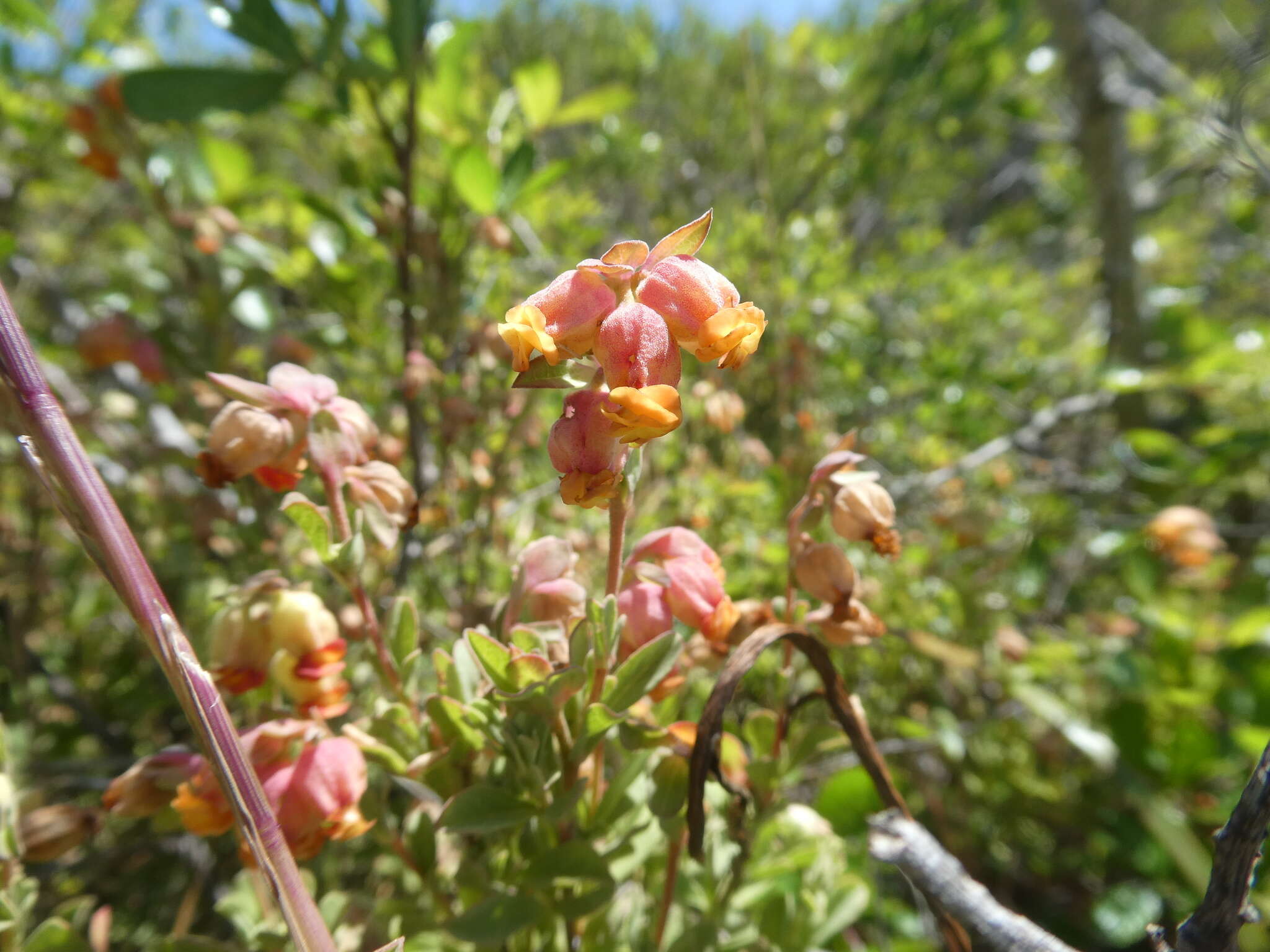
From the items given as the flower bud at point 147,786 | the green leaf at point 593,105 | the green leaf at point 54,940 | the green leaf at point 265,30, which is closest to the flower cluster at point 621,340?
the flower bud at point 147,786

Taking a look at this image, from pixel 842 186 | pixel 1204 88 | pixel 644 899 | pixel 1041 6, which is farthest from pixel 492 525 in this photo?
pixel 1204 88

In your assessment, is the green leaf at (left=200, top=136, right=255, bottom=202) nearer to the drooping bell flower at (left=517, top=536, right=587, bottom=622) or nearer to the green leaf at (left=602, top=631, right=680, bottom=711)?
the drooping bell flower at (left=517, top=536, right=587, bottom=622)

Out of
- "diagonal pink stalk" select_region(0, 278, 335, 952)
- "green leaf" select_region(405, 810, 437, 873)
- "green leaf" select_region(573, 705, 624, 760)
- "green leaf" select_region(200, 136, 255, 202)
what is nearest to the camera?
"diagonal pink stalk" select_region(0, 278, 335, 952)

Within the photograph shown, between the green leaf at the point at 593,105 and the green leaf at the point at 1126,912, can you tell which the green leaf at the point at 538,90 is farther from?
the green leaf at the point at 1126,912

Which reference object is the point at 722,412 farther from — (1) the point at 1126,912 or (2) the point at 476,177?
(1) the point at 1126,912

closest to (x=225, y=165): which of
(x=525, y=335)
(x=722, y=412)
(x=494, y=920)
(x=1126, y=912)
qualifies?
(x=722, y=412)

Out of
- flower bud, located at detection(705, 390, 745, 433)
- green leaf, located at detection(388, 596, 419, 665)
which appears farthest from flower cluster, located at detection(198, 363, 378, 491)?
flower bud, located at detection(705, 390, 745, 433)

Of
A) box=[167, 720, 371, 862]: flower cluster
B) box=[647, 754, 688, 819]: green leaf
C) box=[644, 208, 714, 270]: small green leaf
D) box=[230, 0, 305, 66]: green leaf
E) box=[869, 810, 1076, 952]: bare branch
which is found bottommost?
box=[869, 810, 1076, 952]: bare branch
